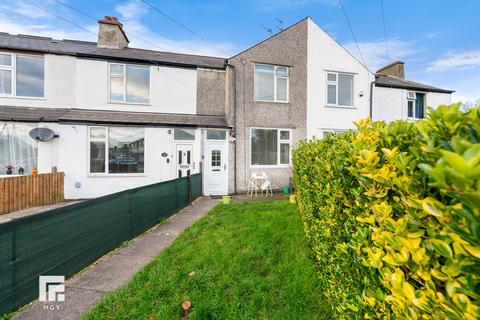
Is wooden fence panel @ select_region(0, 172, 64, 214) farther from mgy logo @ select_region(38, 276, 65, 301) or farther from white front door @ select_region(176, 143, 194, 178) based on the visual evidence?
mgy logo @ select_region(38, 276, 65, 301)

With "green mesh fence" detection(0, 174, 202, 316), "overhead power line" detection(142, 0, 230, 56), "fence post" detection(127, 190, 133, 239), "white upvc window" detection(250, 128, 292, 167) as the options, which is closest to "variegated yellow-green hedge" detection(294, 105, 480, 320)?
"green mesh fence" detection(0, 174, 202, 316)

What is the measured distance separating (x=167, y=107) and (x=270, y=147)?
5564 mm

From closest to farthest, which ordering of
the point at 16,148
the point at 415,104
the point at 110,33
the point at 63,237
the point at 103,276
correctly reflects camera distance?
the point at 63,237 < the point at 103,276 < the point at 16,148 < the point at 110,33 < the point at 415,104

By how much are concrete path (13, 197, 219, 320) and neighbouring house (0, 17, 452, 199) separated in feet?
18.0

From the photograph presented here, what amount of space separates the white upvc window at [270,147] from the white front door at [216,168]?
143 cm

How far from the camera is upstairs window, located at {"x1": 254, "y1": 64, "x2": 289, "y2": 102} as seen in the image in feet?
36.3

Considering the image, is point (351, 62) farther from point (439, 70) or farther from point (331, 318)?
point (331, 318)

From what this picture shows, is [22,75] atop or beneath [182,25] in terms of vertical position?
beneath

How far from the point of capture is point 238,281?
10.0 feet

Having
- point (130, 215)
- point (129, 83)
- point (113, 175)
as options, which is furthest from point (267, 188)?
point (129, 83)

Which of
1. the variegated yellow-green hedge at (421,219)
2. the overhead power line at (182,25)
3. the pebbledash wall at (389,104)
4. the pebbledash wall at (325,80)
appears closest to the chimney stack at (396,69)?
the pebbledash wall at (389,104)

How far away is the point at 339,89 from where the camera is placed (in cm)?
1226

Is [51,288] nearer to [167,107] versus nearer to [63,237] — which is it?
[63,237]

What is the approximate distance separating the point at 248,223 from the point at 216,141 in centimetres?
582
